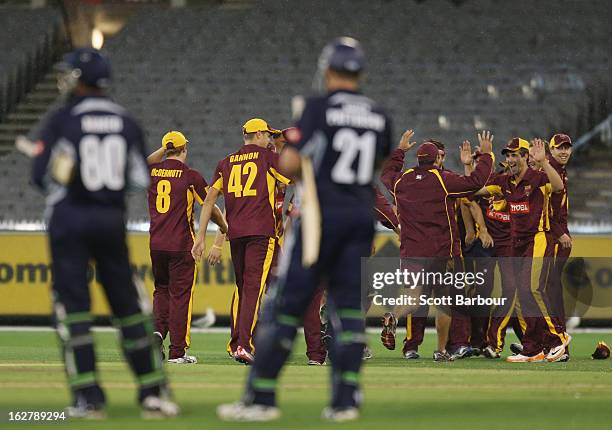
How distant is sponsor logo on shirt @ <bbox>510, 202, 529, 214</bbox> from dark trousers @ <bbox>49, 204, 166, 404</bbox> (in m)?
7.13

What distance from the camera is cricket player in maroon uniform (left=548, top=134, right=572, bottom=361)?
1364 cm

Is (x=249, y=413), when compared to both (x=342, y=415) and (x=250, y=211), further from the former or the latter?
(x=250, y=211)

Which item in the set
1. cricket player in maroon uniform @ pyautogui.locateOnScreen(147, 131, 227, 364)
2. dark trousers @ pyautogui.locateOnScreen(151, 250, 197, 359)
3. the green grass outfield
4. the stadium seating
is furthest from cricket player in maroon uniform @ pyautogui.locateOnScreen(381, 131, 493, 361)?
the stadium seating

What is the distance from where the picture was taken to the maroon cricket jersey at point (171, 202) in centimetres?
1322

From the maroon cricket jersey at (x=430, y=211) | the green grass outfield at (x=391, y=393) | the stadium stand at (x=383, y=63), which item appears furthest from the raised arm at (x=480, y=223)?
the stadium stand at (x=383, y=63)

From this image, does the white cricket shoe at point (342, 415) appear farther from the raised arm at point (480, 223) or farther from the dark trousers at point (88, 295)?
the raised arm at point (480, 223)

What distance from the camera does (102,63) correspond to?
7.26 meters

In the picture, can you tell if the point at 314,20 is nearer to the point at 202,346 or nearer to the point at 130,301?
the point at 202,346

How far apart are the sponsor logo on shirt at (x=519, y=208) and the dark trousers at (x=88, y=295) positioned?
7133mm

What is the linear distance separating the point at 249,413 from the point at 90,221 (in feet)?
4.54

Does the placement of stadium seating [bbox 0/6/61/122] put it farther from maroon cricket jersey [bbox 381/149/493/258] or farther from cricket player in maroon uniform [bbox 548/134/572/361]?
cricket player in maroon uniform [bbox 548/134/572/361]

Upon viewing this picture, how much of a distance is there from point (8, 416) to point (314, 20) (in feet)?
81.1

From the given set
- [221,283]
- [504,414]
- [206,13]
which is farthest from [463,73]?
[504,414]

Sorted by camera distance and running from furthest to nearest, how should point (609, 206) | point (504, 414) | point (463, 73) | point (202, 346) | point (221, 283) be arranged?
1. point (463, 73)
2. point (609, 206)
3. point (221, 283)
4. point (202, 346)
5. point (504, 414)
